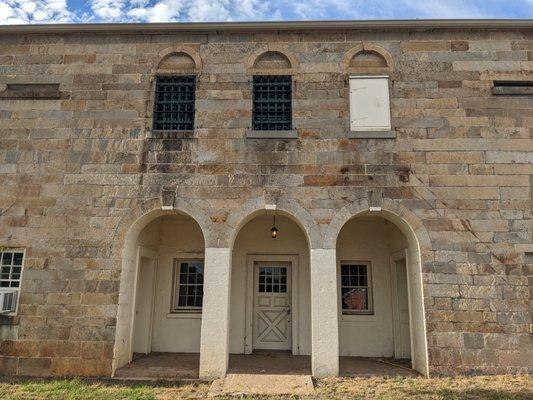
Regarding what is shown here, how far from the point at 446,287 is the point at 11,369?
748 centimetres

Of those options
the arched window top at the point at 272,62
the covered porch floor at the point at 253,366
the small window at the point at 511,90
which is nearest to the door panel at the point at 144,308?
the covered porch floor at the point at 253,366

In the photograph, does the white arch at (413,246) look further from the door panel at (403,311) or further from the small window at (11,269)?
the small window at (11,269)

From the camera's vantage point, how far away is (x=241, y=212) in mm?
7340

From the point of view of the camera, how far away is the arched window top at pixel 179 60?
8055 mm

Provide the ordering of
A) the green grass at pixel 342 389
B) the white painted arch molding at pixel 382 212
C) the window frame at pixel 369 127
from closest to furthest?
the green grass at pixel 342 389, the white painted arch molding at pixel 382 212, the window frame at pixel 369 127

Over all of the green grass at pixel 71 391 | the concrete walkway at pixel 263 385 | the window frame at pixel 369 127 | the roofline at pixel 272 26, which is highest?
the roofline at pixel 272 26

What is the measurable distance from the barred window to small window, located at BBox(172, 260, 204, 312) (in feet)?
10.1

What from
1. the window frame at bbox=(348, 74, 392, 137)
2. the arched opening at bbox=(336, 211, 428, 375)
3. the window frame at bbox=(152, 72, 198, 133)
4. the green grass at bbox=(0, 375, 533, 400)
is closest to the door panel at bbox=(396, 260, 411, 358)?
the arched opening at bbox=(336, 211, 428, 375)

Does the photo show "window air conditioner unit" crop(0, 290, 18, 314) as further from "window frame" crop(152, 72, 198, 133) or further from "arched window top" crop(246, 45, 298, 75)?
"arched window top" crop(246, 45, 298, 75)

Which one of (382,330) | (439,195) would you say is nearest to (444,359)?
(382,330)

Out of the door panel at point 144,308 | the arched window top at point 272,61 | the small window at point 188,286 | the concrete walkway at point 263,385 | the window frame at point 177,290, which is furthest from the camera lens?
the small window at point 188,286

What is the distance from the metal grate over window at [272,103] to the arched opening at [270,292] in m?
1.97

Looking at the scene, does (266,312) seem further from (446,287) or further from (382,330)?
(446,287)

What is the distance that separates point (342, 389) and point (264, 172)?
380cm
